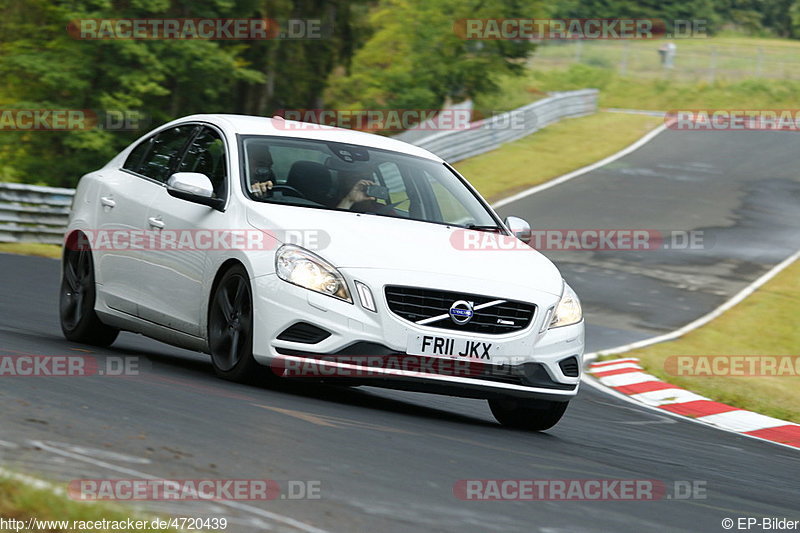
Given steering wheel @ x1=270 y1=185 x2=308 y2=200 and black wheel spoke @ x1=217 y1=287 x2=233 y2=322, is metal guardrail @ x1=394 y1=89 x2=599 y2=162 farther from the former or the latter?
black wheel spoke @ x1=217 y1=287 x2=233 y2=322

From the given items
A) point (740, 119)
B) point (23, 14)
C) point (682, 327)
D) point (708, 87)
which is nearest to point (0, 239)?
point (682, 327)

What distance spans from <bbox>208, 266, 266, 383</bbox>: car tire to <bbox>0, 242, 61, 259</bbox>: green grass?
12.9 m

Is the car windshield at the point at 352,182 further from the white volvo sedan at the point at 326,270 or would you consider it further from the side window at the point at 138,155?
the side window at the point at 138,155

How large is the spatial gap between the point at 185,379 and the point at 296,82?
33583 millimetres

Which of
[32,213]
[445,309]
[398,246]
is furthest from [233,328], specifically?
[32,213]

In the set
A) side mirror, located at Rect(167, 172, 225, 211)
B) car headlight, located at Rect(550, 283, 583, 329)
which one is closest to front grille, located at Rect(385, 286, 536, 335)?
car headlight, located at Rect(550, 283, 583, 329)

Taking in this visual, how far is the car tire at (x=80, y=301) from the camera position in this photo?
32.0 feet

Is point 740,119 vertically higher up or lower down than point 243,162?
lower down

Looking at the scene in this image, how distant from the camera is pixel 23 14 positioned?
33.9m

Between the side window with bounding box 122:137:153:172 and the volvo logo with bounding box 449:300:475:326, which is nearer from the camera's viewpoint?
the volvo logo with bounding box 449:300:475:326

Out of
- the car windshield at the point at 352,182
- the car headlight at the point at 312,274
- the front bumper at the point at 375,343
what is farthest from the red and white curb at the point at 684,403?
the car headlight at the point at 312,274

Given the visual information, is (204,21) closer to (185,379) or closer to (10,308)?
(10,308)

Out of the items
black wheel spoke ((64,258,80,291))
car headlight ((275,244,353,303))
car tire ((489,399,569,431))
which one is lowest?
car tire ((489,399,569,431))

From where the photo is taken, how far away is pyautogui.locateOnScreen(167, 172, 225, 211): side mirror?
324 inches
